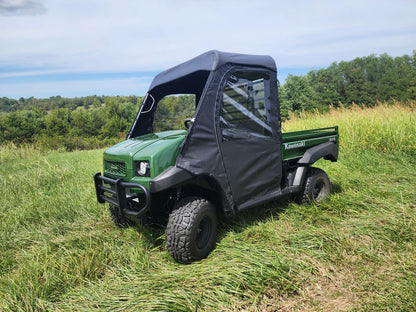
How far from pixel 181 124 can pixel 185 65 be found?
0.84m

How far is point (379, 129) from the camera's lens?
7.70 meters

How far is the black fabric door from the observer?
3.11 metres

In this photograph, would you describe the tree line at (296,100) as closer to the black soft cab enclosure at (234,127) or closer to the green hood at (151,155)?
the black soft cab enclosure at (234,127)

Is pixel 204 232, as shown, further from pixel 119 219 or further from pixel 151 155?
pixel 119 219

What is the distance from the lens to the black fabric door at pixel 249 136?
122 inches

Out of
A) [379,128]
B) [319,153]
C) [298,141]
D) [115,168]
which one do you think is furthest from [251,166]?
[379,128]

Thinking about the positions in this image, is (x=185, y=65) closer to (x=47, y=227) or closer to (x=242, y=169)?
(x=242, y=169)

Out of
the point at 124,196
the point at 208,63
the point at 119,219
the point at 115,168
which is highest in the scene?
the point at 208,63

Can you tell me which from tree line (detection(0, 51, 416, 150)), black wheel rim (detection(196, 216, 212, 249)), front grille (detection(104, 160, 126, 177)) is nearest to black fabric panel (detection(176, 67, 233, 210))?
black wheel rim (detection(196, 216, 212, 249))

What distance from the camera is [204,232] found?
3.00 m

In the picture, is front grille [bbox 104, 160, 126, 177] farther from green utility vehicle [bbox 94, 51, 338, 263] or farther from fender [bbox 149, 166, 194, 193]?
fender [bbox 149, 166, 194, 193]

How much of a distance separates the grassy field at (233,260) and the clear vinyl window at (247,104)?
1.20 m

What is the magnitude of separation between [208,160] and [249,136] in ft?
2.33

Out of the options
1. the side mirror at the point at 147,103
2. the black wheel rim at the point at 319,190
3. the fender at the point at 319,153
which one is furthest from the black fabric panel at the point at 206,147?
the black wheel rim at the point at 319,190
